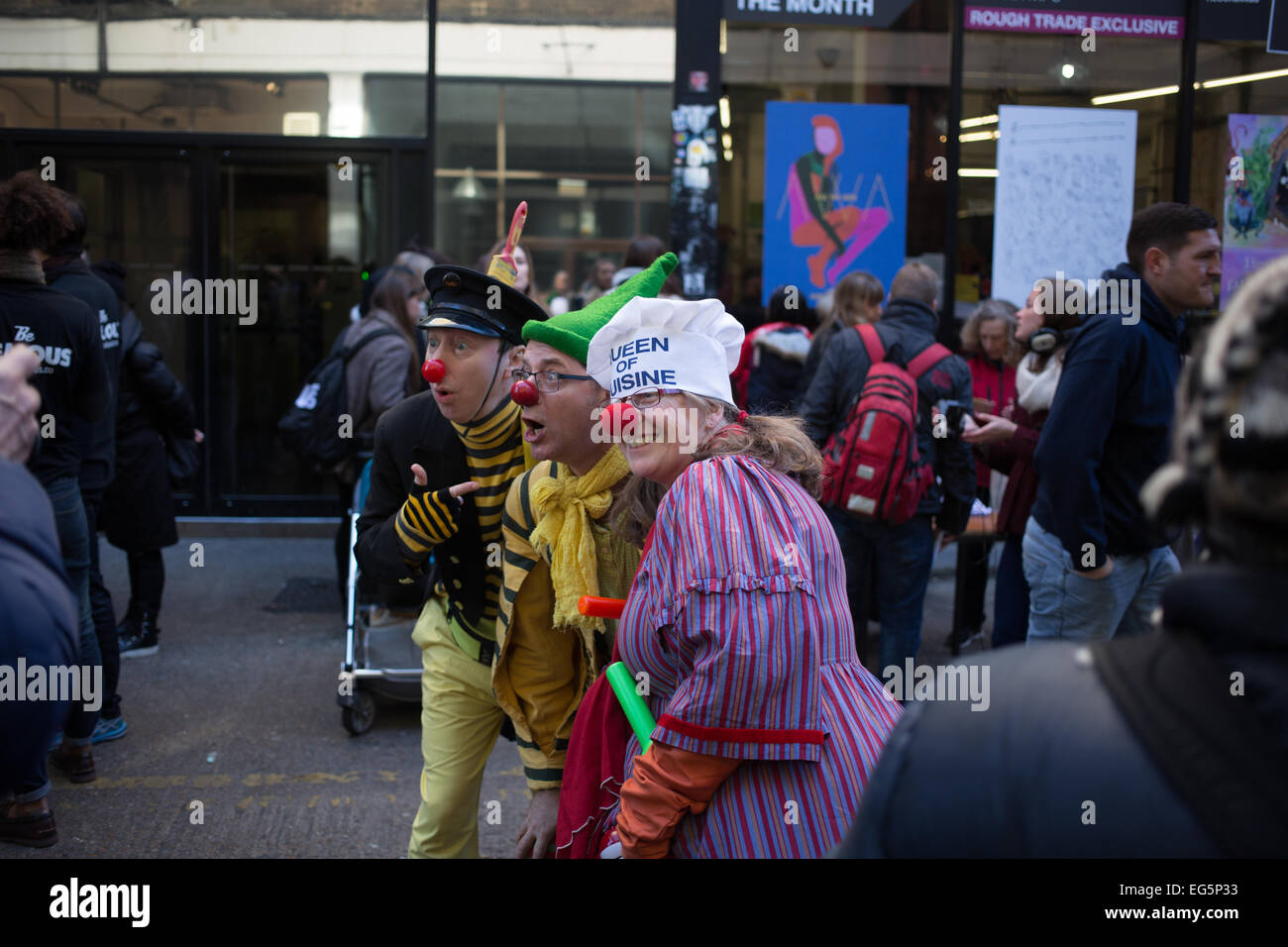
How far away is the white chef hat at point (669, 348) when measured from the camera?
8.30 ft

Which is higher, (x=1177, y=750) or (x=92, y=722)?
(x=1177, y=750)

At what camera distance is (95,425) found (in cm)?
499

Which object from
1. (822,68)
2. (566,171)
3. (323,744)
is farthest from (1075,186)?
(323,744)

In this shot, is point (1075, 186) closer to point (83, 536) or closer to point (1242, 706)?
point (83, 536)

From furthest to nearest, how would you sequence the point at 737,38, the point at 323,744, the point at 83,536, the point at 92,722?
the point at 737,38 → the point at 323,744 → the point at 92,722 → the point at 83,536

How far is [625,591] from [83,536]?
9.08 feet

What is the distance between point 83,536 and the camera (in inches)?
183

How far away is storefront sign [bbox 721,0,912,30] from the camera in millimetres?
7766

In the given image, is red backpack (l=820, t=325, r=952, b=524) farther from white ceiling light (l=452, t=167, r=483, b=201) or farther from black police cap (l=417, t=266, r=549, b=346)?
white ceiling light (l=452, t=167, r=483, b=201)

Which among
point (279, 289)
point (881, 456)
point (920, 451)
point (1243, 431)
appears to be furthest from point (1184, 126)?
point (1243, 431)

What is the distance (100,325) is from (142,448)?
4.51ft

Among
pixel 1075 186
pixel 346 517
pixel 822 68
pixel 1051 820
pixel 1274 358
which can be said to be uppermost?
pixel 822 68

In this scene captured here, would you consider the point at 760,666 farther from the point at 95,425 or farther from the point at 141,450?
the point at 141,450
